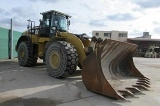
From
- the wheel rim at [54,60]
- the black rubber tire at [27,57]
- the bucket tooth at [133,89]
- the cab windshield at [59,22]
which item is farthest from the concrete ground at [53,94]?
the cab windshield at [59,22]

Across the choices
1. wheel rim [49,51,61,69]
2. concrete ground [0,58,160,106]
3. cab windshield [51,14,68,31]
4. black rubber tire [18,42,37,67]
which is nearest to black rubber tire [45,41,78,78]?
wheel rim [49,51,61,69]

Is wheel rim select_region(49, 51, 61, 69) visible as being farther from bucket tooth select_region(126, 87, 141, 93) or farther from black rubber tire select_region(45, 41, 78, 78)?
bucket tooth select_region(126, 87, 141, 93)

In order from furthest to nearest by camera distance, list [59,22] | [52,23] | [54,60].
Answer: [59,22] < [52,23] < [54,60]

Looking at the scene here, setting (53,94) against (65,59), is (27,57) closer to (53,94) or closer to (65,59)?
(65,59)

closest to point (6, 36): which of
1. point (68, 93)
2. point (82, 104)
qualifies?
point (68, 93)

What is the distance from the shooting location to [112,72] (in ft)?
24.0

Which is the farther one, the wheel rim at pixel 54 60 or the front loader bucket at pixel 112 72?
the wheel rim at pixel 54 60

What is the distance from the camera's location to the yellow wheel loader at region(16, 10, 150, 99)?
19.2 ft

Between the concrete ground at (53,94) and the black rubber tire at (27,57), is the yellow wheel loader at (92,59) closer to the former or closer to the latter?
the black rubber tire at (27,57)

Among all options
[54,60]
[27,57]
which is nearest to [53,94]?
[54,60]

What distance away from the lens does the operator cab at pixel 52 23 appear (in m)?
9.61

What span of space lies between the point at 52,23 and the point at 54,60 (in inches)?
88.9

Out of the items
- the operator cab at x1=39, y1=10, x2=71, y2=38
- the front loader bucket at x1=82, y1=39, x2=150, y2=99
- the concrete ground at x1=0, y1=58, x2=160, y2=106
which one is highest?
the operator cab at x1=39, y1=10, x2=71, y2=38

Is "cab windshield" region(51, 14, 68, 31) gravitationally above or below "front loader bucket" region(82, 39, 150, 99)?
above
